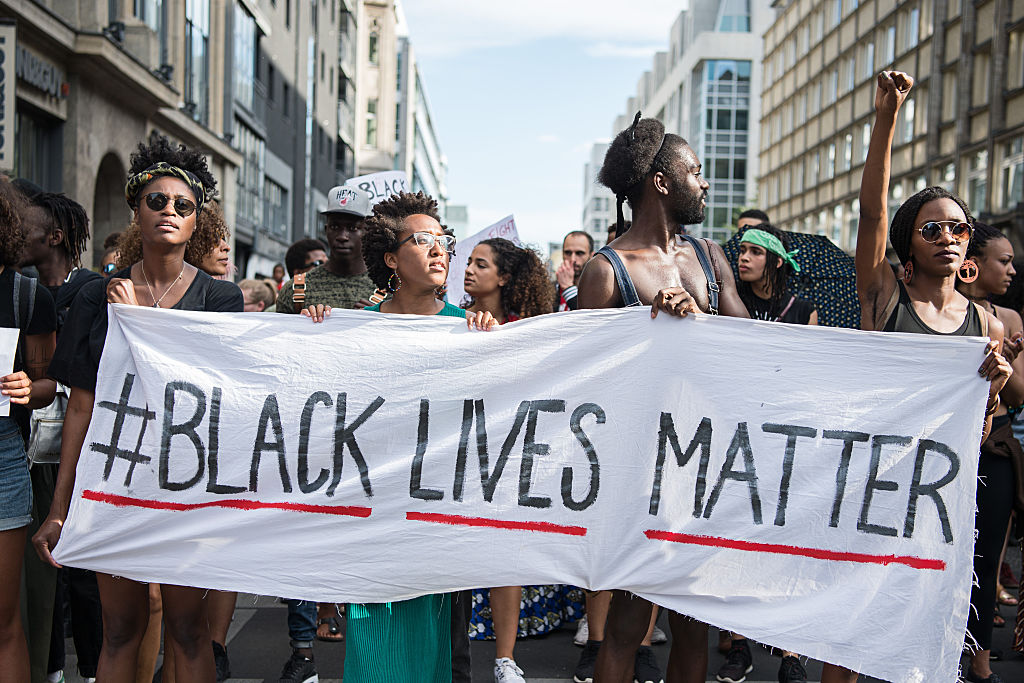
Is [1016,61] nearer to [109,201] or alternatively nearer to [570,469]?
[109,201]

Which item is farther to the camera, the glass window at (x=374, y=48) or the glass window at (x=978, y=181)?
the glass window at (x=374, y=48)

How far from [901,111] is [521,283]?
105 ft

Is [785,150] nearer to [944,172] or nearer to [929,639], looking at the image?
[944,172]

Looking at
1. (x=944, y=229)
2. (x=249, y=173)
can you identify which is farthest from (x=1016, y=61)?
(x=944, y=229)

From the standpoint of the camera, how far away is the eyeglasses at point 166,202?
138 inches

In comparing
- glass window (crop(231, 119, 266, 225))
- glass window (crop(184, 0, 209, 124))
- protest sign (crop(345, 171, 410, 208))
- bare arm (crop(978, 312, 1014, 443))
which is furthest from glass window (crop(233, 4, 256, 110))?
bare arm (crop(978, 312, 1014, 443))

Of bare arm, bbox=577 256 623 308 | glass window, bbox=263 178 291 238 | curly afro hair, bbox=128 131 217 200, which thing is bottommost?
bare arm, bbox=577 256 623 308

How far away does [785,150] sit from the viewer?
49.7m

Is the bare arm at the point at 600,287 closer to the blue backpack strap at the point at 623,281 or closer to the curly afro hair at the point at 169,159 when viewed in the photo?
the blue backpack strap at the point at 623,281

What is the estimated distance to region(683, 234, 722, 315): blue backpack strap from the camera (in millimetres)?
3727

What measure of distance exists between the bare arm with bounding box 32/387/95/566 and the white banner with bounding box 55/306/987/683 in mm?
44

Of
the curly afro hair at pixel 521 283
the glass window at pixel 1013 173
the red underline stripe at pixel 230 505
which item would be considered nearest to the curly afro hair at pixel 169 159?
the red underline stripe at pixel 230 505

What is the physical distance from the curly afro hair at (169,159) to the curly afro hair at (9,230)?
42 cm

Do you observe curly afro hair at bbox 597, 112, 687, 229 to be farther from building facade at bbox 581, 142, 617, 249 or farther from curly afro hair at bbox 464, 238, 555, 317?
building facade at bbox 581, 142, 617, 249
